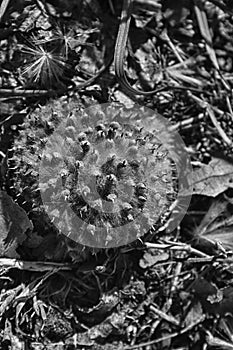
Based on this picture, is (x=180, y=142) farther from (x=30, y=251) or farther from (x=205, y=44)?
(x=30, y=251)

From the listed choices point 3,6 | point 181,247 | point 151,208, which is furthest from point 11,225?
point 3,6

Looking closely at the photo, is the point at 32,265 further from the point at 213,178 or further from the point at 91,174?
the point at 213,178

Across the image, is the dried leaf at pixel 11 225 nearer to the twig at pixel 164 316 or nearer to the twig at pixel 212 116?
the twig at pixel 164 316

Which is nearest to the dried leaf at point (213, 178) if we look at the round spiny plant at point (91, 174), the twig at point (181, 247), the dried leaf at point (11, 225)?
the twig at point (181, 247)

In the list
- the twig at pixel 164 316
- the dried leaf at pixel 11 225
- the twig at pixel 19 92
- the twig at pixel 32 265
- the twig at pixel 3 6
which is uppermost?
the twig at pixel 3 6

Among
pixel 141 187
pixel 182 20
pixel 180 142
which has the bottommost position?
pixel 180 142

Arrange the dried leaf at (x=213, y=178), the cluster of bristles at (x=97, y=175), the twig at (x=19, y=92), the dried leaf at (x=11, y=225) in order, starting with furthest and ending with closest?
the dried leaf at (x=213, y=178), the twig at (x=19, y=92), the dried leaf at (x=11, y=225), the cluster of bristles at (x=97, y=175)

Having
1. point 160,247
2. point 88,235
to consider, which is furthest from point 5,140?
point 160,247

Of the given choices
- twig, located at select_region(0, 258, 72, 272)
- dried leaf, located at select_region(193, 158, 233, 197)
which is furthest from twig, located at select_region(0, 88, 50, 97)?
dried leaf, located at select_region(193, 158, 233, 197)
